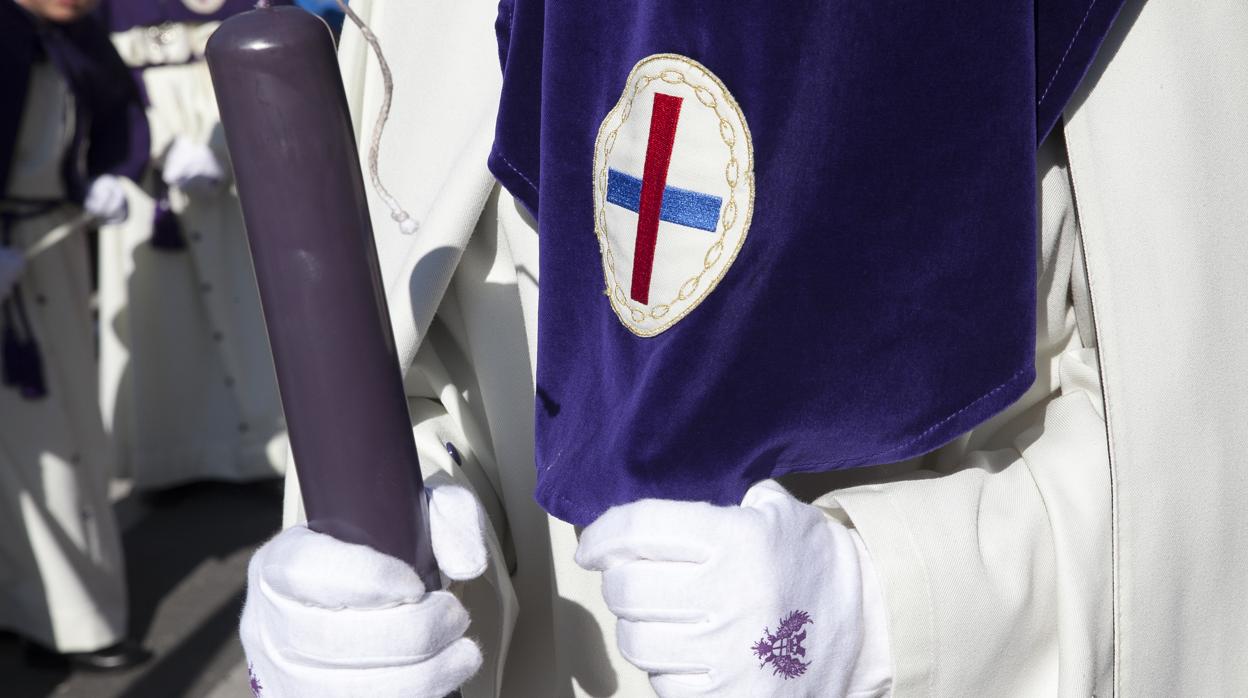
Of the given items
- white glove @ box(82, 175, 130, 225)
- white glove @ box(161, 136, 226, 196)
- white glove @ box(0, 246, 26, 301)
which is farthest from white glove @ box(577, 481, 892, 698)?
white glove @ box(161, 136, 226, 196)

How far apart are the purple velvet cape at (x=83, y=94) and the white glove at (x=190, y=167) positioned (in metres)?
0.26

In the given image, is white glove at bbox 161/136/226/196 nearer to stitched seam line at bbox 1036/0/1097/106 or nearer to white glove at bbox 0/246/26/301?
white glove at bbox 0/246/26/301

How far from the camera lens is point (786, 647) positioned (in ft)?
3.15

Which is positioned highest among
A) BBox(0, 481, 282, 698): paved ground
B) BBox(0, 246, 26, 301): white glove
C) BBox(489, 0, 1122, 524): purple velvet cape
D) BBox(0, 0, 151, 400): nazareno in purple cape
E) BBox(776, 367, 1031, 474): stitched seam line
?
BBox(489, 0, 1122, 524): purple velvet cape

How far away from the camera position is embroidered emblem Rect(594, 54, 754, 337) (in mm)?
943

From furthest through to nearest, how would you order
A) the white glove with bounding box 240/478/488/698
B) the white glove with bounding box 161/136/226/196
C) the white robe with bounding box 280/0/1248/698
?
1. the white glove with bounding box 161/136/226/196
2. the white robe with bounding box 280/0/1248/698
3. the white glove with bounding box 240/478/488/698

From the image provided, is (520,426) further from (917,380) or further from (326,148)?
(326,148)

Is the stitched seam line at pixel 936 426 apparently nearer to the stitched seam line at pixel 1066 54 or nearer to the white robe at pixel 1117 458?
the white robe at pixel 1117 458

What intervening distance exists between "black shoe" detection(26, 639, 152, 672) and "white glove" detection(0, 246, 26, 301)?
41.4 inches

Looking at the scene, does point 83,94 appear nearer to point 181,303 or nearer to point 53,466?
point 53,466

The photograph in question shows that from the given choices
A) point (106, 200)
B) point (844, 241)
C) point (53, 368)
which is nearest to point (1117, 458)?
point (844, 241)

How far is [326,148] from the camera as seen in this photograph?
2.57 feet

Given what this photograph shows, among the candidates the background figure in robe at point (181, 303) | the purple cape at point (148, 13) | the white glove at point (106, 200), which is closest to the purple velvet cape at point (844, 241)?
the white glove at point (106, 200)

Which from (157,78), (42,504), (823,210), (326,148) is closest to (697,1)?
(823,210)
